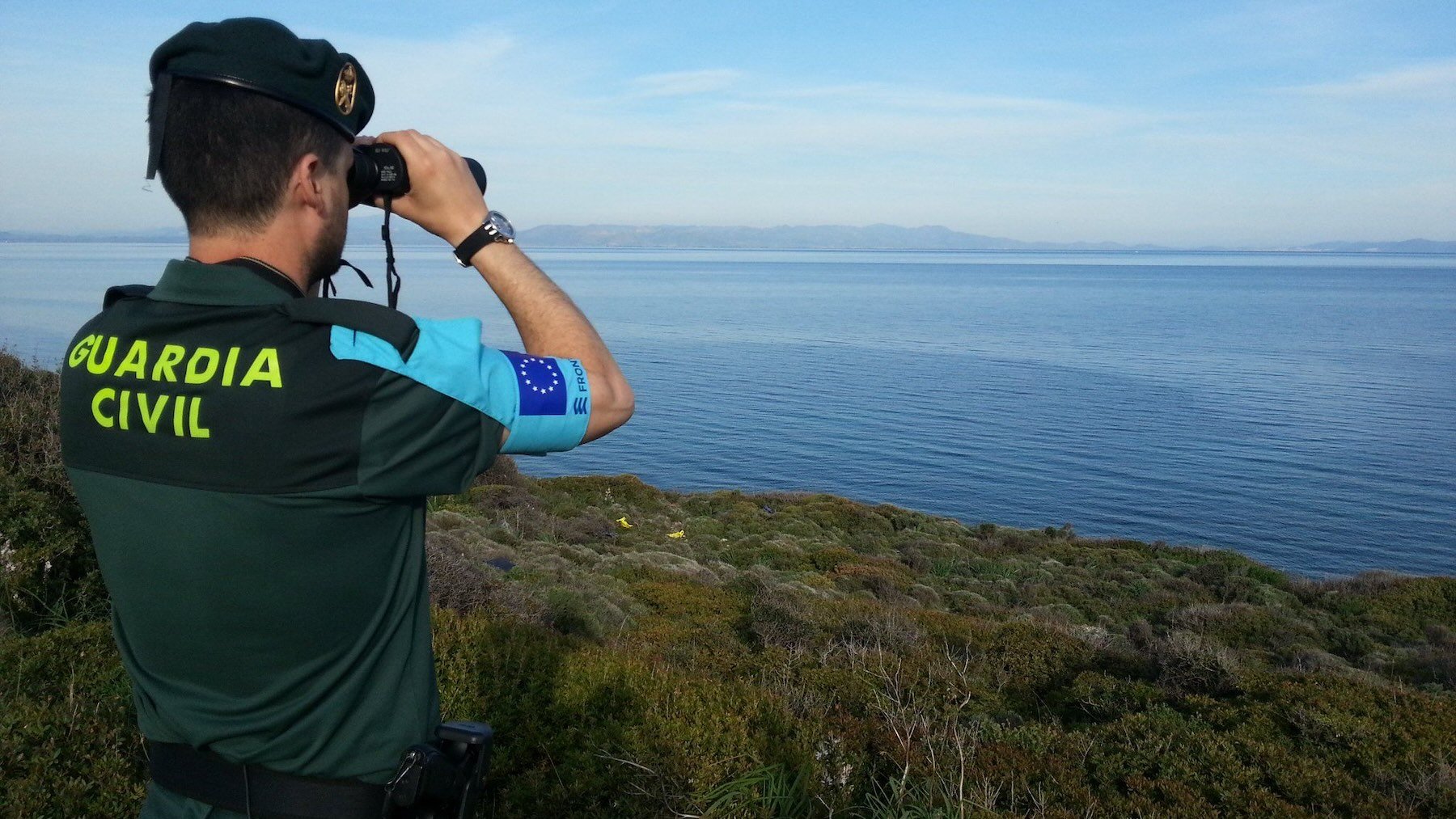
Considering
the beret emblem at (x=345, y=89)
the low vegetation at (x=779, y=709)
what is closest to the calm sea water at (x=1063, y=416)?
the low vegetation at (x=779, y=709)

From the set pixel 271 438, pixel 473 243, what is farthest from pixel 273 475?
pixel 473 243

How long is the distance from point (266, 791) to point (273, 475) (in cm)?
59

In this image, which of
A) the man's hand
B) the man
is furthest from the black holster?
the man's hand

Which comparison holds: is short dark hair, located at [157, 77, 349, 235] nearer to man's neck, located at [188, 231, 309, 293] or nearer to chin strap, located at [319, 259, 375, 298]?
man's neck, located at [188, 231, 309, 293]

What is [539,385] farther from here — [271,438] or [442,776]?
[442,776]

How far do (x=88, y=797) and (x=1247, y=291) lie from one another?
167576 millimetres

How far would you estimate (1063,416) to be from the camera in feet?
161

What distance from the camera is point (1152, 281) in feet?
614

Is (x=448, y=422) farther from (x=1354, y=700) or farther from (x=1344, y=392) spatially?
(x=1344, y=392)

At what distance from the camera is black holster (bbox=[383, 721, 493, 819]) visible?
1.72 metres

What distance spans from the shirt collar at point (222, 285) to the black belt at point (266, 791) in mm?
791

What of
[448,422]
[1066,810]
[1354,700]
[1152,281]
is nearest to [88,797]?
[448,422]

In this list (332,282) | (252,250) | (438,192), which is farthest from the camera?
(332,282)

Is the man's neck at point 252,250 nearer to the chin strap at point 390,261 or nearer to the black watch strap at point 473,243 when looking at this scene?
the chin strap at point 390,261
